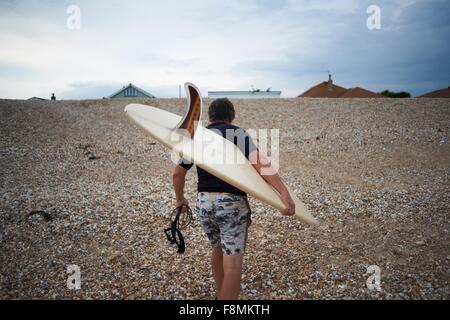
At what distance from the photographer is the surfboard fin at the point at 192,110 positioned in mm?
2873

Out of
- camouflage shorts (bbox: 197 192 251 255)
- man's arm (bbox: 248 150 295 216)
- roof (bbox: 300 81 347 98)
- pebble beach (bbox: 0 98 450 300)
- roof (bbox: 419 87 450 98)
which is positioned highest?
roof (bbox: 300 81 347 98)

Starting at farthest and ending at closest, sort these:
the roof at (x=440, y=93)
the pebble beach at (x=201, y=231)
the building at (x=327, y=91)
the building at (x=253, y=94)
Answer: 1. the building at (x=327, y=91)
2. the building at (x=253, y=94)
3. the roof at (x=440, y=93)
4. the pebble beach at (x=201, y=231)

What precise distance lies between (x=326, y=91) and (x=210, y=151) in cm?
3614

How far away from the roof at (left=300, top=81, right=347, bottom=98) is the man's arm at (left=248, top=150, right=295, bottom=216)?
112ft

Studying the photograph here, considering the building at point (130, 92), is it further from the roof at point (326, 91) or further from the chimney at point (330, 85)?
the chimney at point (330, 85)

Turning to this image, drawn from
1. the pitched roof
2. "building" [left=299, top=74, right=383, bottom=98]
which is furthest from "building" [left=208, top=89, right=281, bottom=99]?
the pitched roof

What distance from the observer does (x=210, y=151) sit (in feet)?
9.10

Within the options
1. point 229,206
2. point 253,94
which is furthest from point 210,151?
point 253,94

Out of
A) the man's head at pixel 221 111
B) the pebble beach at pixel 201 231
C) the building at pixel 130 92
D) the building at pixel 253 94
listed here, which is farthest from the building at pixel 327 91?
the man's head at pixel 221 111

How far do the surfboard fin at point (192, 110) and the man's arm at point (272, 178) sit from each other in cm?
68

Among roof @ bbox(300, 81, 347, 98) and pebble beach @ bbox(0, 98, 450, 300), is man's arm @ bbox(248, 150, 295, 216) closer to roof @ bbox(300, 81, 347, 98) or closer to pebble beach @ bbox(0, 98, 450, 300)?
pebble beach @ bbox(0, 98, 450, 300)

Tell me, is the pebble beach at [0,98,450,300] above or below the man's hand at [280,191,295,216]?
below

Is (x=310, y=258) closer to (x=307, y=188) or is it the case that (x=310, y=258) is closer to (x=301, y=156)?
(x=307, y=188)

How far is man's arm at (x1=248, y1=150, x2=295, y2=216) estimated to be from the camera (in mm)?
2699
